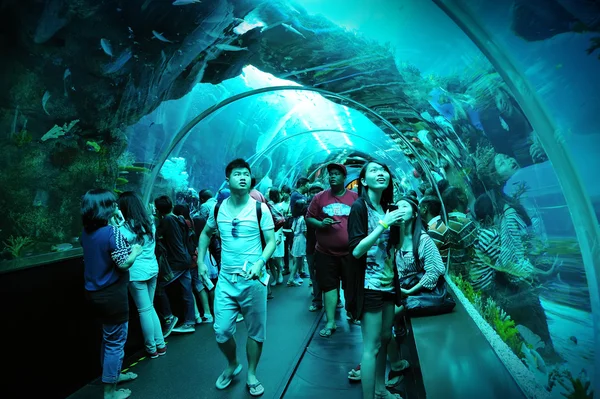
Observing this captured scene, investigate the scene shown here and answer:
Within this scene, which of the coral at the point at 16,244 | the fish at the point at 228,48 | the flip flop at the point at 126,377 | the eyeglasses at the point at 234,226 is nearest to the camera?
the eyeglasses at the point at 234,226

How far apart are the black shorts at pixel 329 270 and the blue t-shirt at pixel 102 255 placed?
260 cm

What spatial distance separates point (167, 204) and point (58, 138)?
6.57 ft

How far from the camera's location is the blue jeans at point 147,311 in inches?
191

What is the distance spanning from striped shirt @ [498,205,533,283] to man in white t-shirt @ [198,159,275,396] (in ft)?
8.22

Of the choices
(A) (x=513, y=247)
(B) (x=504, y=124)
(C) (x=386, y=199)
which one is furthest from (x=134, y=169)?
(A) (x=513, y=247)

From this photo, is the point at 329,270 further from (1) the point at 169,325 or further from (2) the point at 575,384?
(2) the point at 575,384

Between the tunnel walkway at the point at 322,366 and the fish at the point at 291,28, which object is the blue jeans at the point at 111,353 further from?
the fish at the point at 291,28

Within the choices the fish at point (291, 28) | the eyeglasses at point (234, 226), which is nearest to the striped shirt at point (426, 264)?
the eyeglasses at point (234, 226)

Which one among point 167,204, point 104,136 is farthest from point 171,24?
point 167,204

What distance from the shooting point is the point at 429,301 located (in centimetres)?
474

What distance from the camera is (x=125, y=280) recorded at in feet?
12.8

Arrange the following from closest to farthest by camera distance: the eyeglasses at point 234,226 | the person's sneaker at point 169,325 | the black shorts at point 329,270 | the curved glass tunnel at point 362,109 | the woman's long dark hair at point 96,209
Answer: the curved glass tunnel at point 362,109
the woman's long dark hair at point 96,209
the eyeglasses at point 234,226
the black shorts at point 329,270
the person's sneaker at point 169,325

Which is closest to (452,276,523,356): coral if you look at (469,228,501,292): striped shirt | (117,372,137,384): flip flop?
(469,228,501,292): striped shirt

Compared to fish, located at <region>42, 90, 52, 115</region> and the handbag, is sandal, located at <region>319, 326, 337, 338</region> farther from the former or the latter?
fish, located at <region>42, 90, 52, 115</region>
